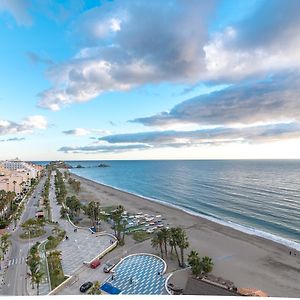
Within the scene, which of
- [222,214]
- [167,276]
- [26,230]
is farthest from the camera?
[222,214]

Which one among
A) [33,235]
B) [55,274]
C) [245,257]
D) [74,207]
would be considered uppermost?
[74,207]

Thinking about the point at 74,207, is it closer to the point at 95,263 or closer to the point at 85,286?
the point at 95,263

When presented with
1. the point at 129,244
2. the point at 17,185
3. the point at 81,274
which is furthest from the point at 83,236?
the point at 17,185

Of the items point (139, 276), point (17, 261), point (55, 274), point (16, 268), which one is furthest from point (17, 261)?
point (139, 276)

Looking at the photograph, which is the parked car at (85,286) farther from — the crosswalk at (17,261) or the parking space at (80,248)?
the crosswalk at (17,261)

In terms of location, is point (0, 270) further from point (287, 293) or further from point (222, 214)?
point (222, 214)

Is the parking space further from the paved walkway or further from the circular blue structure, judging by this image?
the circular blue structure

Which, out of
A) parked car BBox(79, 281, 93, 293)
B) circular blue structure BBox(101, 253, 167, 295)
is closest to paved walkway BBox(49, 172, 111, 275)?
parked car BBox(79, 281, 93, 293)
